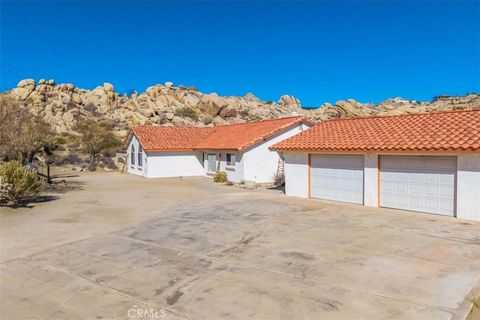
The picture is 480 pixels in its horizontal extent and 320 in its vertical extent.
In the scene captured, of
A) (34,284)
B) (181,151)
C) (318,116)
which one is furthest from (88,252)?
(318,116)

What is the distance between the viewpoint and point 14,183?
16.0 m

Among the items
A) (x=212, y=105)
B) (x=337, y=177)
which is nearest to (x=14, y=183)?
(x=337, y=177)

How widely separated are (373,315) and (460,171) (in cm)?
933

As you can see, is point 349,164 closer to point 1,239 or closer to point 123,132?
point 1,239

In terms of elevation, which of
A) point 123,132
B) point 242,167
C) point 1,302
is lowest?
point 1,302

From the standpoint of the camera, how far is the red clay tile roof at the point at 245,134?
26.6m

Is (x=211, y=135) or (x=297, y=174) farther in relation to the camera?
(x=211, y=135)

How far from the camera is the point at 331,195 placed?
17.7 metres

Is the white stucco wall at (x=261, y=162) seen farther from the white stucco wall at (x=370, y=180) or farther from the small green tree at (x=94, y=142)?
→ the small green tree at (x=94, y=142)

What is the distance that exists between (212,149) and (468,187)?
19.7 meters

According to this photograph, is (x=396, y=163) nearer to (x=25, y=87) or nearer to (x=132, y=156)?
(x=132, y=156)

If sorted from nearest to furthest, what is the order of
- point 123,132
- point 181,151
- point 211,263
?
1. point 211,263
2. point 181,151
3. point 123,132

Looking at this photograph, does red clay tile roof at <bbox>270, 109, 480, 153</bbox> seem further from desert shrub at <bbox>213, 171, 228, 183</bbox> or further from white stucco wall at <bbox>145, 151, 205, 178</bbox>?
white stucco wall at <bbox>145, 151, 205, 178</bbox>

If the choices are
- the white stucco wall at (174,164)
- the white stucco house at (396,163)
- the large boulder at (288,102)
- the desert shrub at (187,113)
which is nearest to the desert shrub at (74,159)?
the white stucco wall at (174,164)
